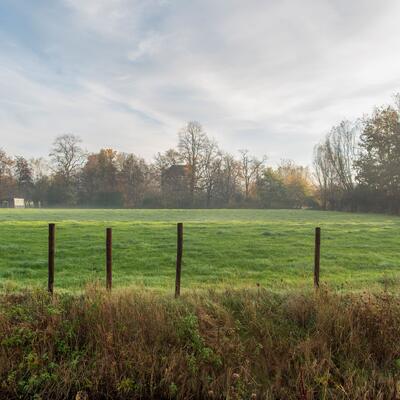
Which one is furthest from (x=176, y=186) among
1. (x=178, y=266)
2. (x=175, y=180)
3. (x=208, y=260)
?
(x=178, y=266)

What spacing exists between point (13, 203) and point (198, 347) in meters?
96.1

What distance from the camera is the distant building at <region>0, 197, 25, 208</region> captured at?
8756cm

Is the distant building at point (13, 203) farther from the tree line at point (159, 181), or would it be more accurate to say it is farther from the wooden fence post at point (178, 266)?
the wooden fence post at point (178, 266)

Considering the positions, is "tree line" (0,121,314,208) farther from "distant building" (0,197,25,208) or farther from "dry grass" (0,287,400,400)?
"dry grass" (0,287,400,400)

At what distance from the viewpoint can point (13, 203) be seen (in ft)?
289

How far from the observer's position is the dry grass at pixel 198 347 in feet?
15.8

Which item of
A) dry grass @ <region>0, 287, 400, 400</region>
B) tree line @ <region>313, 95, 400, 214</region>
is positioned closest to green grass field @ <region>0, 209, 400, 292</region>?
dry grass @ <region>0, 287, 400, 400</region>

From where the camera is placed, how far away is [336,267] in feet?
40.9

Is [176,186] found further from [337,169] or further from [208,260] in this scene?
[208,260]

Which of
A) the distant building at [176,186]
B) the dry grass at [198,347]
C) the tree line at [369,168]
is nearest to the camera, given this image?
the dry grass at [198,347]

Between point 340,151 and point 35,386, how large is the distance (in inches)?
3104

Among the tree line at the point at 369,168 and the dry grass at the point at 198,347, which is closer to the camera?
the dry grass at the point at 198,347

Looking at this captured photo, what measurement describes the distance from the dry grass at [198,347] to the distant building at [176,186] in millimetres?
77948

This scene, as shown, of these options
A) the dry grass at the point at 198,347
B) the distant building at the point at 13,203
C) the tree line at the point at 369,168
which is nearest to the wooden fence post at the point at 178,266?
the dry grass at the point at 198,347
